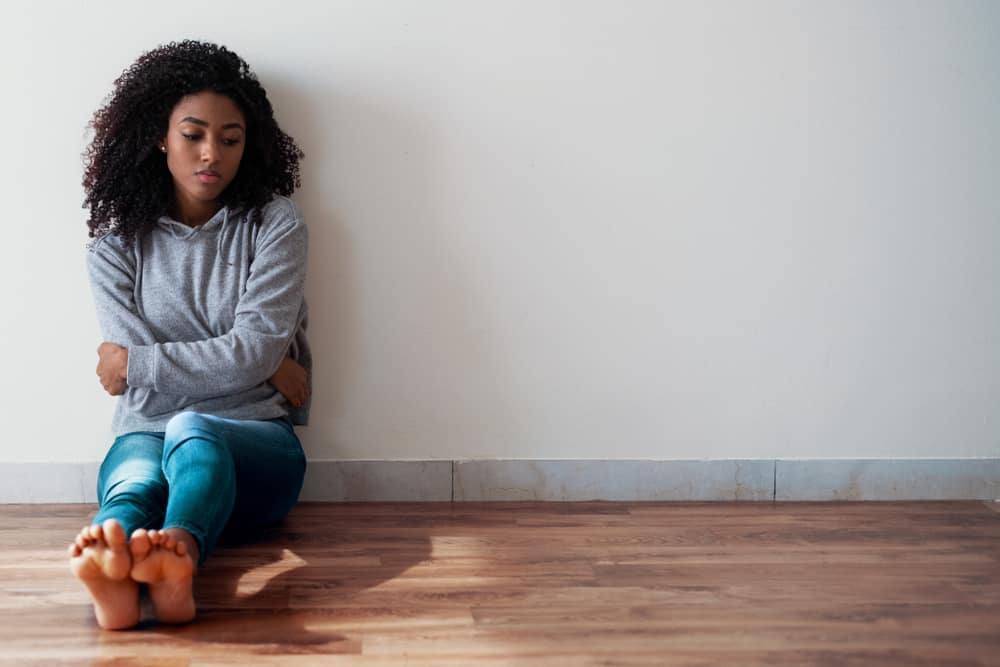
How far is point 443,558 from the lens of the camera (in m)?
2.00

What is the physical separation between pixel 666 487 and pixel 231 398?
102 cm

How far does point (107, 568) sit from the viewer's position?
1.53 m

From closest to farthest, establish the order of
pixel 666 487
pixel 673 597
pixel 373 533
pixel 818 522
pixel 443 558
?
1. pixel 673 597
2. pixel 443 558
3. pixel 373 533
4. pixel 818 522
5. pixel 666 487

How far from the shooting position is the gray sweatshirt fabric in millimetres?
2061

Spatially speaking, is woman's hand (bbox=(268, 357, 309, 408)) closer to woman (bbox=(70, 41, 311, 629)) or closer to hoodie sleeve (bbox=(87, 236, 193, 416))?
woman (bbox=(70, 41, 311, 629))

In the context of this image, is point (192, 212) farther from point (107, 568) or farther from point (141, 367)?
point (107, 568)

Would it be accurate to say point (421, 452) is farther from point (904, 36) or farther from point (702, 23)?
point (904, 36)

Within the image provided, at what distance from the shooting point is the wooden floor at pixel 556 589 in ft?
5.12

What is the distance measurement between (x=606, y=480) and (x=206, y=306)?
3.24 feet

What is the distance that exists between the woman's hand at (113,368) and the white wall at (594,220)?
26cm

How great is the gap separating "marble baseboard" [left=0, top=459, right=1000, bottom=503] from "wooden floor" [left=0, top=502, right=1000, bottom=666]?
0.15 feet

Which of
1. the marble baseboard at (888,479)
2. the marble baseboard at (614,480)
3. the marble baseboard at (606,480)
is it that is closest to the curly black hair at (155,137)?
the marble baseboard at (606,480)

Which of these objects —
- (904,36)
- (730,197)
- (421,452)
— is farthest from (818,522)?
(904,36)

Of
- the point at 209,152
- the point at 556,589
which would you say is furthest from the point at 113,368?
the point at 556,589
